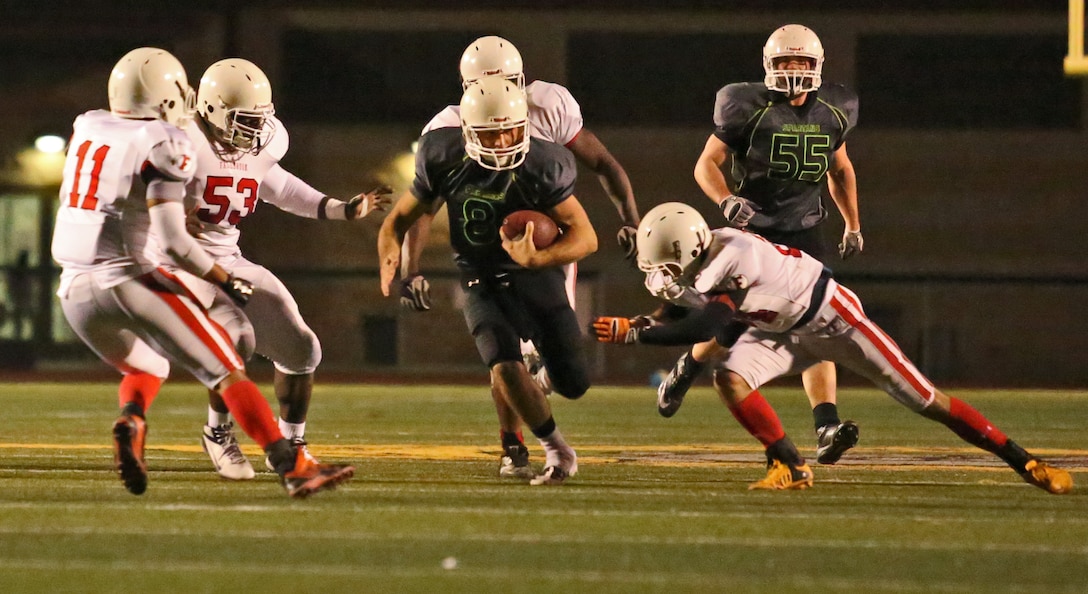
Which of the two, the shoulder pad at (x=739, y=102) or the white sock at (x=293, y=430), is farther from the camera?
the shoulder pad at (x=739, y=102)

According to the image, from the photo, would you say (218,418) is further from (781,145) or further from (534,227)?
(781,145)

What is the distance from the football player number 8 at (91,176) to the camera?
17.3 ft

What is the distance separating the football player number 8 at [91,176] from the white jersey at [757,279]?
1.90 meters

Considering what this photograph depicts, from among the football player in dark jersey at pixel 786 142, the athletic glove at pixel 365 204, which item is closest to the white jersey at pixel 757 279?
the football player in dark jersey at pixel 786 142

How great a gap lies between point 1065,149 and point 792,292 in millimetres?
15621

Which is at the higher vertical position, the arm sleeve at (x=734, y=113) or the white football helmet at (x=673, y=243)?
the arm sleeve at (x=734, y=113)

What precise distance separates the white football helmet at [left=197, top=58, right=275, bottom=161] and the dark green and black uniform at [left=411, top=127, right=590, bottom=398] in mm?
599

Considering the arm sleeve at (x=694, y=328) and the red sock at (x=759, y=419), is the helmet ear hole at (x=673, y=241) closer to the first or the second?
the arm sleeve at (x=694, y=328)

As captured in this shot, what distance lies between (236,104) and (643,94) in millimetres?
15049

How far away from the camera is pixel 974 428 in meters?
5.64

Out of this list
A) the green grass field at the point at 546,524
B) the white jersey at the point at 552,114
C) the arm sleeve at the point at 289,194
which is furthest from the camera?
the white jersey at the point at 552,114

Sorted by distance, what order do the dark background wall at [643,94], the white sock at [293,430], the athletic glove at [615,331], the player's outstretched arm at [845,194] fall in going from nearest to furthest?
1. the athletic glove at [615,331]
2. the white sock at [293,430]
3. the player's outstretched arm at [845,194]
4. the dark background wall at [643,94]

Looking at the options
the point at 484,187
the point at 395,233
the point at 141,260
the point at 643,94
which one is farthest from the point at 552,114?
the point at 643,94

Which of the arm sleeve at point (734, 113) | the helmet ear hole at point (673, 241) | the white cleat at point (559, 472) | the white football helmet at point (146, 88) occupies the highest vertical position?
the white football helmet at point (146, 88)
